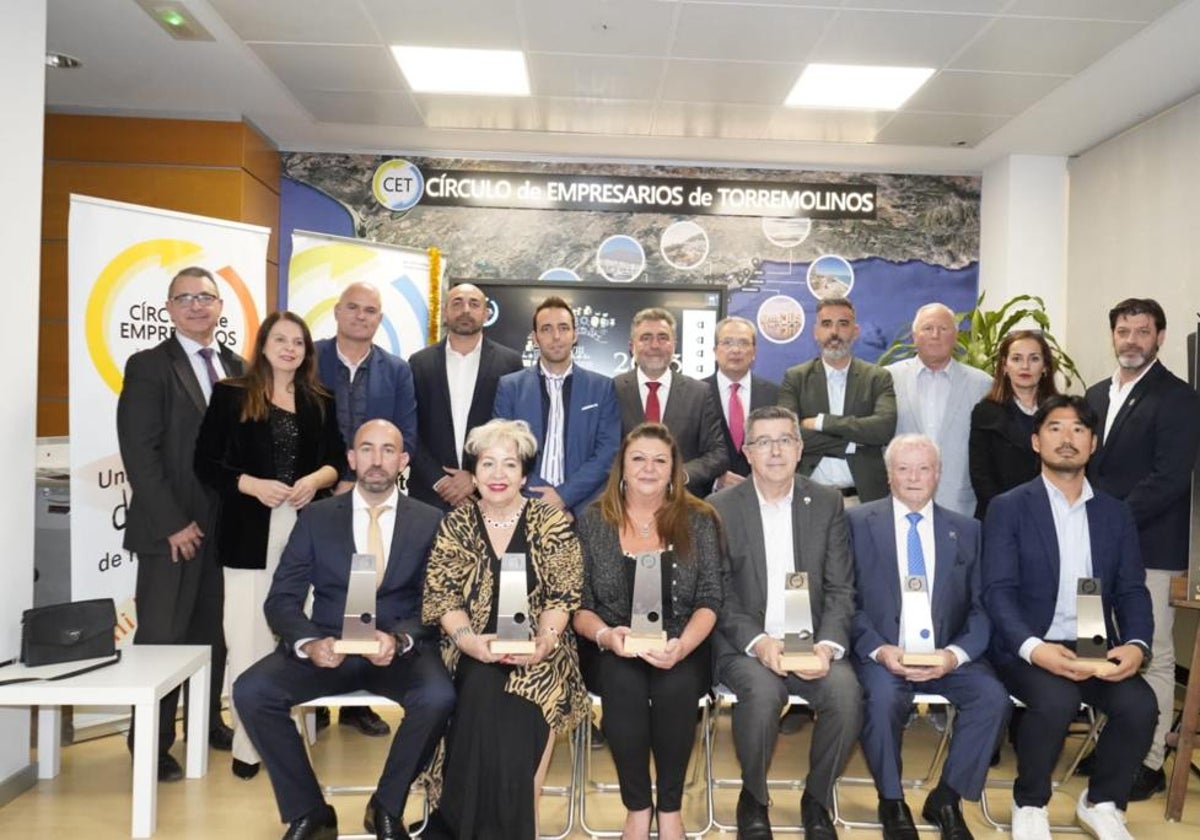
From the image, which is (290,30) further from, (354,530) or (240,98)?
(354,530)

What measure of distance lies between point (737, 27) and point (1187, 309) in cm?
303

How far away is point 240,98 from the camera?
19.8ft

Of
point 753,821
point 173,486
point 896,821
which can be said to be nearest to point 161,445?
point 173,486

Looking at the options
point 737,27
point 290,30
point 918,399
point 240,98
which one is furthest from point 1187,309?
point 240,98

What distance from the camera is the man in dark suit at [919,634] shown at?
10.7 feet

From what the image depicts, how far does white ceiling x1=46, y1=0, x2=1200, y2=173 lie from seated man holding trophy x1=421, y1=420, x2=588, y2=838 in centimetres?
242

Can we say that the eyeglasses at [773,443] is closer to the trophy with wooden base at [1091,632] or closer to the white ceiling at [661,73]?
the trophy with wooden base at [1091,632]

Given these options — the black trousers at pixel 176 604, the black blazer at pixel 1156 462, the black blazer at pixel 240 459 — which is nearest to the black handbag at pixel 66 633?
the black trousers at pixel 176 604

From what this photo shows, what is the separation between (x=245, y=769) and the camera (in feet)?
12.5

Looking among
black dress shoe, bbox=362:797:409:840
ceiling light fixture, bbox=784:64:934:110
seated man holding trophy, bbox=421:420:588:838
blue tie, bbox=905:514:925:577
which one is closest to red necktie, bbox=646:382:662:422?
seated man holding trophy, bbox=421:420:588:838

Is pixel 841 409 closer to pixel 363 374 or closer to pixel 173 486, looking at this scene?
pixel 363 374

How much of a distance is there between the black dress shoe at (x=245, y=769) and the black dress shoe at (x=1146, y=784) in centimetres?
330

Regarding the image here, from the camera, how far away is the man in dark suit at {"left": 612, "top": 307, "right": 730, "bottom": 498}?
4.33 metres

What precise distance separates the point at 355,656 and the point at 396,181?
4.66 meters
